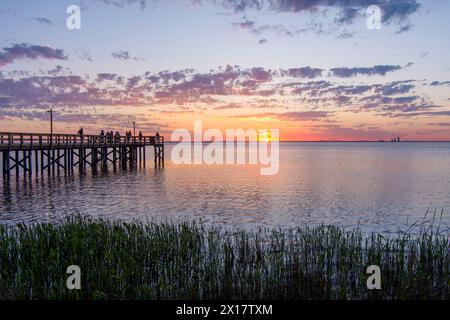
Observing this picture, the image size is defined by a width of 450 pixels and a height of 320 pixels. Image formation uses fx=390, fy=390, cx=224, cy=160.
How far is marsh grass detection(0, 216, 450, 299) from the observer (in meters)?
8.81

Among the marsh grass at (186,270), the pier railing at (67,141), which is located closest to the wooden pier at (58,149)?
the pier railing at (67,141)

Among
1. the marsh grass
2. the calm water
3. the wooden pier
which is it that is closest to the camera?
the marsh grass

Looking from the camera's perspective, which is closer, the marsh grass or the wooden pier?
the marsh grass

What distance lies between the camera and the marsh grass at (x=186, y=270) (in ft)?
28.9

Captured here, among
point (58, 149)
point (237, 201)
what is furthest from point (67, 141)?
point (237, 201)

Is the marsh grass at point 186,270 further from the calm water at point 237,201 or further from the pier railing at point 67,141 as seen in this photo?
the pier railing at point 67,141

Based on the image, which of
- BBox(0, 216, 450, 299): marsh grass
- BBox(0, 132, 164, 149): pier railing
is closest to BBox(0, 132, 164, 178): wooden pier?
BBox(0, 132, 164, 149): pier railing

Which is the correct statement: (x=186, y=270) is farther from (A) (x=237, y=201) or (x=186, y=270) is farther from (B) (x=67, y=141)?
(B) (x=67, y=141)

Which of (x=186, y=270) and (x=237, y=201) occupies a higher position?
(x=186, y=270)

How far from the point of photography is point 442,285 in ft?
30.0

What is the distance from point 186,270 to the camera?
10.5 m

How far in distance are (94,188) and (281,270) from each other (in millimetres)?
25651

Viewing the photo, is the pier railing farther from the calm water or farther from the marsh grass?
the marsh grass
